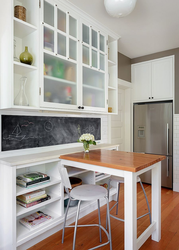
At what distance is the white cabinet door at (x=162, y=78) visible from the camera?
3.68m

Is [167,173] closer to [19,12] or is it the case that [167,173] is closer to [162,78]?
[162,78]

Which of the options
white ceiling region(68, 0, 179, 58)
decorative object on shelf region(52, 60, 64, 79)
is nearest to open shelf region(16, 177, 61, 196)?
decorative object on shelf region(52, 60, 64, 79)

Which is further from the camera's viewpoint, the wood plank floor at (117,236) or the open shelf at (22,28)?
the wood plank floor at (117,236)

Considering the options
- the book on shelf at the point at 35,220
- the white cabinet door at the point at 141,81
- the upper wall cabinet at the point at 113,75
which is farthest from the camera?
the white cabinet door at the point at 141,81

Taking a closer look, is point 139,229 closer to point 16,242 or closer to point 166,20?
point 16,242

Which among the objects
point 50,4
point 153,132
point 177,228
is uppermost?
point 50,4

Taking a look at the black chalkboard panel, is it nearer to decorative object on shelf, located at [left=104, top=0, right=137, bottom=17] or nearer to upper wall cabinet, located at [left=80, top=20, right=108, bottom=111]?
upper wall cabinet, located at [left=80, top=20, right=108, bottom=111]

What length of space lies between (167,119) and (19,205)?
298 cm

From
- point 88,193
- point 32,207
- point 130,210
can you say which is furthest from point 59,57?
point 130,210

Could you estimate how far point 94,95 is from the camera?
266 centimetres

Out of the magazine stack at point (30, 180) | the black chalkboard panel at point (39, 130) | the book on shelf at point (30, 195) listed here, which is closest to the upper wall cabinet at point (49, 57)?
the black chalkboard panel at point (39, 130)

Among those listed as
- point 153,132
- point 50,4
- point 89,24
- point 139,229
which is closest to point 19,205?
point 139,229

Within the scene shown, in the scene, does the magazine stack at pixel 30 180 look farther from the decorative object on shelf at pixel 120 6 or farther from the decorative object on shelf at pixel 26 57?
the decorative object on shelf at pixel 120 6

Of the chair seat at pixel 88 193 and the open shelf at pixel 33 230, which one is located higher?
the chair seat at pixel 88 193
